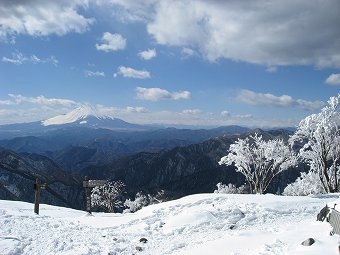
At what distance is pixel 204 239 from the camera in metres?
18.5

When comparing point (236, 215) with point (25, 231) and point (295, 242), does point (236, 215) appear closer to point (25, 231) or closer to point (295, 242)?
point (295, 242)

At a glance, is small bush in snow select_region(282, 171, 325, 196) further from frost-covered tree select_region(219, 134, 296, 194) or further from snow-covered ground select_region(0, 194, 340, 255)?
snow-covered ground select_region(0, 194, 340, 255)

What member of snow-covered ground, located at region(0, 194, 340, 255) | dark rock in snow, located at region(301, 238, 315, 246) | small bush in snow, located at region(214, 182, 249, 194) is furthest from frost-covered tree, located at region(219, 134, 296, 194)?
dark rock in snow, located at region(301, 238, 315, 246)

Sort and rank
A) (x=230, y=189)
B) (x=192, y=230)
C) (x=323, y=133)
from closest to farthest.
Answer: (x=192, y=230) → (x=323, y=133) → (x=230, y=189)

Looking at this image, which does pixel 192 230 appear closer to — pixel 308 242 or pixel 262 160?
pixel 308 242

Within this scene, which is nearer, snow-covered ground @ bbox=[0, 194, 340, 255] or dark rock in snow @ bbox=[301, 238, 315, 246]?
dark rock in snow @ bbox=[301, 238, 315, 246]

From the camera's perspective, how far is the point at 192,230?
2033 centimetres

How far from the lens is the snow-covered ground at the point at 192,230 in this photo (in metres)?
16.1

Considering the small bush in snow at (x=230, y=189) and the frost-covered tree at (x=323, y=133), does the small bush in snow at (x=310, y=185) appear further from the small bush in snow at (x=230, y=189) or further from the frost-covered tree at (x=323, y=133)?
the small bush in snow at (x=230, y=189)

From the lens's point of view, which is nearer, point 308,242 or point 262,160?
point 308,242

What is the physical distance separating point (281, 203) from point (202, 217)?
5.99 m

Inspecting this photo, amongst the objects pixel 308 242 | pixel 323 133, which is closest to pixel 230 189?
pixel 323 133

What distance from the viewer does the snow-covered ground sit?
53.0ft

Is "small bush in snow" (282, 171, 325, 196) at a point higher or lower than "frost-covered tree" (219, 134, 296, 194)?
lower
